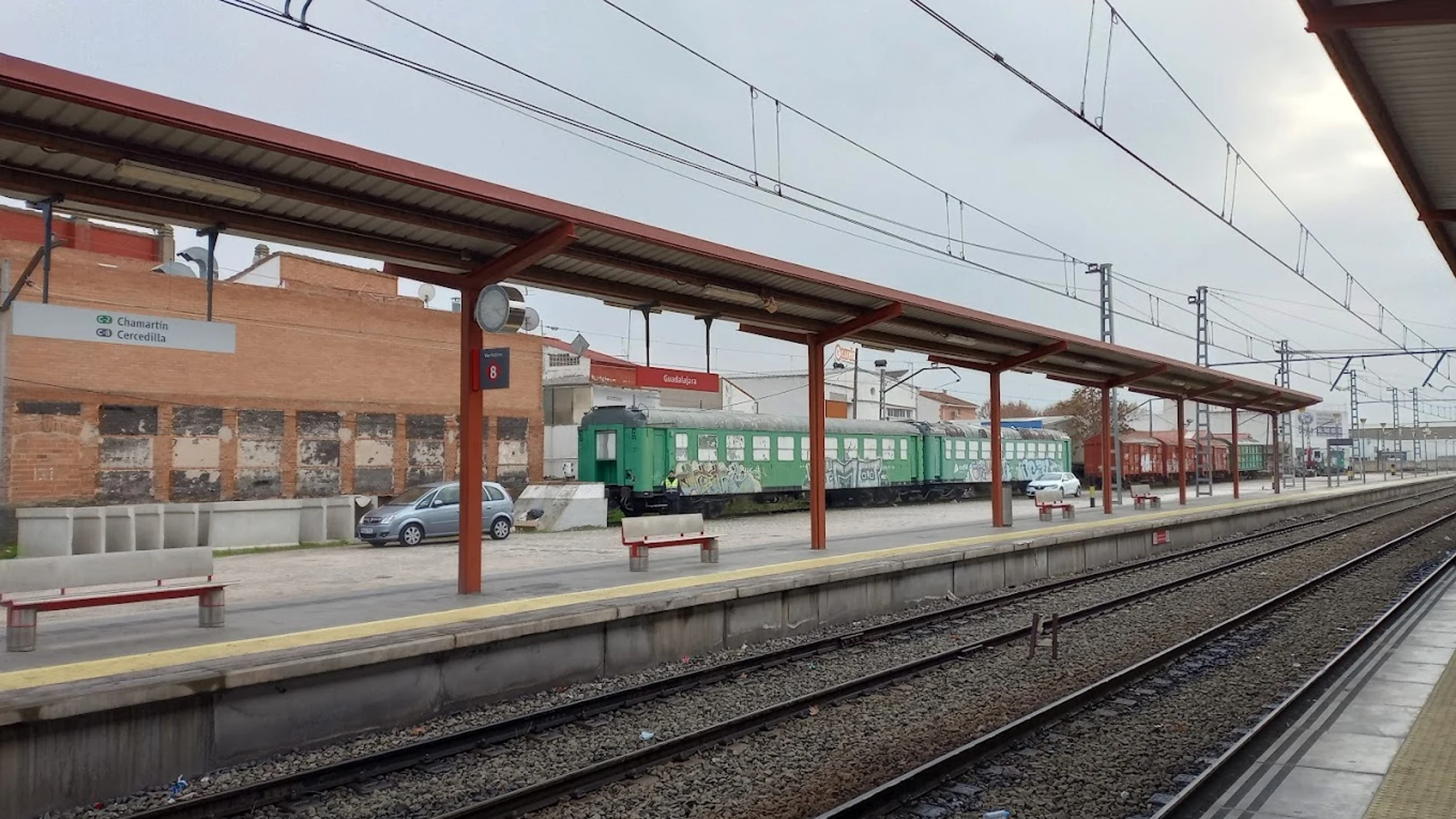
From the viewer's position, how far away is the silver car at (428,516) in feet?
64.9

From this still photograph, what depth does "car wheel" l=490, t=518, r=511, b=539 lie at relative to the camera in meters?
21.4

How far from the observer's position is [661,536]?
13.4 meters

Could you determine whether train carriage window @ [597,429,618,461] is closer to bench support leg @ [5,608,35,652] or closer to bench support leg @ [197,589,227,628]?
bench support leg @ [197,589,227,628]

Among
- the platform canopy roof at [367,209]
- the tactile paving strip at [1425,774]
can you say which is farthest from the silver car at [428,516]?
the tactile paving strip at [1425,774]

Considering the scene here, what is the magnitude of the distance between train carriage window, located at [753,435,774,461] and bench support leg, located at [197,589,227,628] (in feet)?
66.6

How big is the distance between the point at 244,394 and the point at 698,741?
70.0 ft

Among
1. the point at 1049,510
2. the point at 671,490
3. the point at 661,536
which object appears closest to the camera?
the point at 661,536

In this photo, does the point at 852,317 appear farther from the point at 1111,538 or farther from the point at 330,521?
the point at 330,521

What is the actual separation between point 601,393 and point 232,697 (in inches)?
1273

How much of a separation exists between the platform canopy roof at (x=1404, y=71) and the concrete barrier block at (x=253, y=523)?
20317 millimetres

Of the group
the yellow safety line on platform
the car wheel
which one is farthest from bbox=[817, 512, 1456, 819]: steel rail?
the car wheel

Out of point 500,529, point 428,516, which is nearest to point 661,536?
point 428,516

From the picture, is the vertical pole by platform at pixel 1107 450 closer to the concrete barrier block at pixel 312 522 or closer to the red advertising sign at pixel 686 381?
the red advertising sign at pixel 686 381

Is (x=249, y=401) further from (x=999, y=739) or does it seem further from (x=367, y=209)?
(x=999, y=739)
